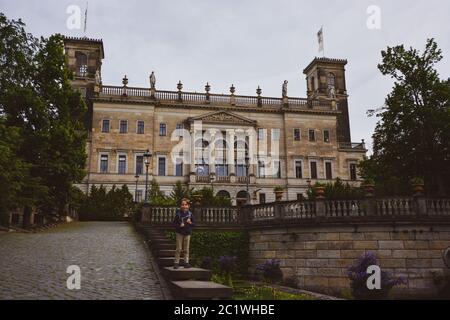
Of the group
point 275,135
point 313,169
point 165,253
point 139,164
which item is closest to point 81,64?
point 139,164

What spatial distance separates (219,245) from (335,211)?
6.38 m

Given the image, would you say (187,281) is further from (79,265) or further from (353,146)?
(353,146)

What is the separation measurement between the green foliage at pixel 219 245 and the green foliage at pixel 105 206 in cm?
2264

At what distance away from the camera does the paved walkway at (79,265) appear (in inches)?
389

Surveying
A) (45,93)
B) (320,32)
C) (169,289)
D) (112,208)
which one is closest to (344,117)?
(320,32)

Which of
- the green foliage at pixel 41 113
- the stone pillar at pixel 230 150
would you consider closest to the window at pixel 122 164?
the stone pillar at pixel 230 150

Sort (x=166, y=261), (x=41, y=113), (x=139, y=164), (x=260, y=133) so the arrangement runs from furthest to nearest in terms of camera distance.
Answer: (x=260, y=133)
(x=139, y=164)
(x=41, y=113)
(x=166, y=261)

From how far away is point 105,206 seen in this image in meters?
44.5

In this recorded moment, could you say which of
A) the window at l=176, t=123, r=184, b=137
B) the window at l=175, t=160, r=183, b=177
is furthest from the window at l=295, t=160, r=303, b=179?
the window at l=176, t=123, r=184, b=137

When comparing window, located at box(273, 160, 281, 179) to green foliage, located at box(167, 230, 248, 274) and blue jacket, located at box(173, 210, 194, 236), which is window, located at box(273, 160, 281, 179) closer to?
green foliage, located at box(167, 230, 248, 274)

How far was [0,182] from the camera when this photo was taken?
71.2ft

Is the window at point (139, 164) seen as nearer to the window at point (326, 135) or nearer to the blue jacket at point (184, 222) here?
the window at point (326, 135)

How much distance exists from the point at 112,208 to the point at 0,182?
23425 mm
